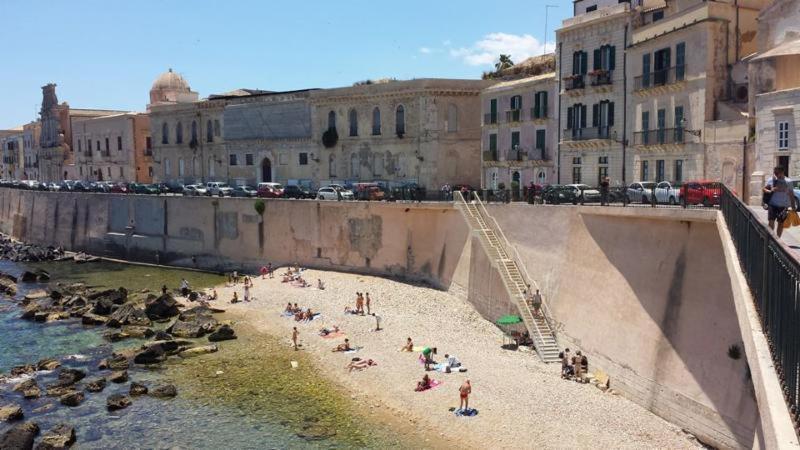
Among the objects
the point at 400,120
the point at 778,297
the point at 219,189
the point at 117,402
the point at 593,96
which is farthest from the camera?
the point at 219,189

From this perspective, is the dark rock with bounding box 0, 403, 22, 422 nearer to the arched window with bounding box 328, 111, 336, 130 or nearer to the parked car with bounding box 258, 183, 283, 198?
the parked car with bounding box 258, 183, 283, 198

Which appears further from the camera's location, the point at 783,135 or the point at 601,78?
the point at 601,78

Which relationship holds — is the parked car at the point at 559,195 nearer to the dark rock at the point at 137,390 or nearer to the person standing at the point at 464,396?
the person standing at the point at 464,396

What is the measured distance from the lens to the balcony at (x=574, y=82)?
36.2m

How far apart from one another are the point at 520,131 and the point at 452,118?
25.6ft

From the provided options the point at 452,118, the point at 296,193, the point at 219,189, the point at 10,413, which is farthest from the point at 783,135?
the point at 219,189

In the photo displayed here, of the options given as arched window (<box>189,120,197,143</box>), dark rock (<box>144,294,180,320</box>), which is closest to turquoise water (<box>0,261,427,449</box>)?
dark rock (<box>144,294,180,320</box>)

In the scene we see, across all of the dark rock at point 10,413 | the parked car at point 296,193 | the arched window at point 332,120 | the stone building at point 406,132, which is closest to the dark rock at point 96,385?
the dark rock at point 10,413

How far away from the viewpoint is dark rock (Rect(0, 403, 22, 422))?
22.5 metres

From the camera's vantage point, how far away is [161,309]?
35.8 metres

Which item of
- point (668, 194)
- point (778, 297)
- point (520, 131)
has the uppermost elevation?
point (520, 131)

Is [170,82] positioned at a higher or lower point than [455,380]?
higher

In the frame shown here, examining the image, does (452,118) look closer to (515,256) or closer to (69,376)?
(515,256)

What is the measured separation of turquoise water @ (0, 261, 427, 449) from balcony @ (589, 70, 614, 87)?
66.8 ft
